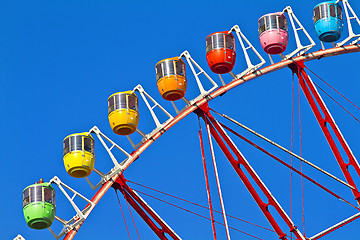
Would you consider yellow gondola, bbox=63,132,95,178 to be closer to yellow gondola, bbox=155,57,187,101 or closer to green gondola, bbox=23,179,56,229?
green gondola, bbox=23,179,56,229

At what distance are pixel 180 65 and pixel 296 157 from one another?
6.34m

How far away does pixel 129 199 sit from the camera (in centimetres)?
5466

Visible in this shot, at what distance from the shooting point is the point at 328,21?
57.5 meters

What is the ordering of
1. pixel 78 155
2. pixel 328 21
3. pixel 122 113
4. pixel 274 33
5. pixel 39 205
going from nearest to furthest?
pixel 39 205 < pixel 78 155 < pixel 122 113 < pixel 274 33 < pixel 328 21

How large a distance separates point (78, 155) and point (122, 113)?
8.76 ft

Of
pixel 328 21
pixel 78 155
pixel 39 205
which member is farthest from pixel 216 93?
pixel 39 205

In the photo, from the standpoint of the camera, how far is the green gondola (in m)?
52.4

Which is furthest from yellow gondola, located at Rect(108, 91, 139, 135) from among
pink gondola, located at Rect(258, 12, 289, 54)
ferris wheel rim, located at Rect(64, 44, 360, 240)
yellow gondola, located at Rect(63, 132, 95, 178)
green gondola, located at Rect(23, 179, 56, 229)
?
pink gondola, located at Rect(258, 12, 289, 54)

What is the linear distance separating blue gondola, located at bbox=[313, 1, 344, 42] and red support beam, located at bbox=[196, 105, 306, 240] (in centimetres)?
662

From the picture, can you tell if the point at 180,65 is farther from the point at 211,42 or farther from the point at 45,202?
the point at 45,202

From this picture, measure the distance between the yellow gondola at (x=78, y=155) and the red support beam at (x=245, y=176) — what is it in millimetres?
5042

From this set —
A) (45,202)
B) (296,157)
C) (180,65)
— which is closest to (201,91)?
(180,65)

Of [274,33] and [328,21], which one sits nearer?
[274,33]

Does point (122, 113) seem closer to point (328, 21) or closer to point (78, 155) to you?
point (78, 155)
